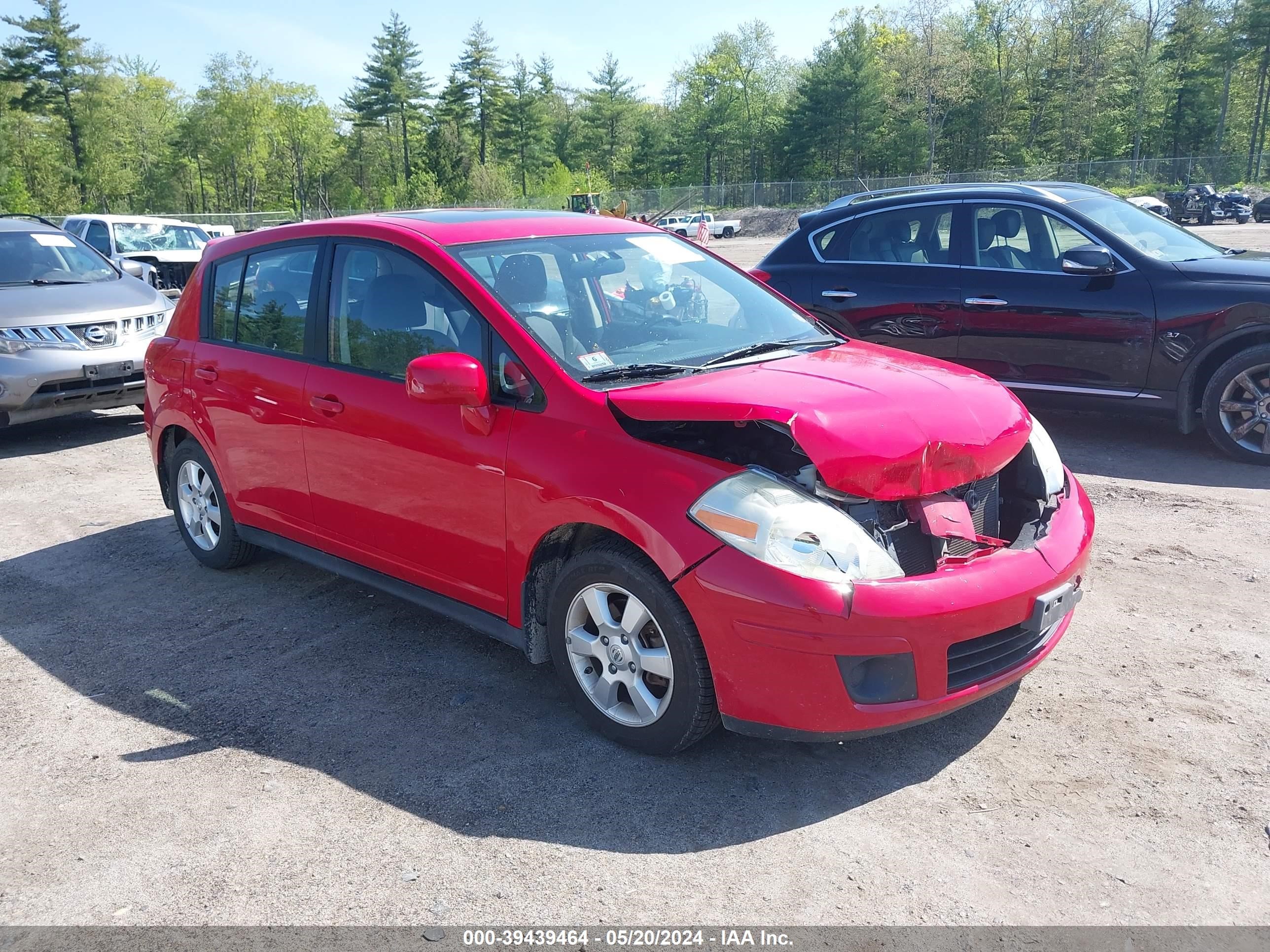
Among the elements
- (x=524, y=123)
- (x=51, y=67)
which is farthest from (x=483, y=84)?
(x=51, y=67)

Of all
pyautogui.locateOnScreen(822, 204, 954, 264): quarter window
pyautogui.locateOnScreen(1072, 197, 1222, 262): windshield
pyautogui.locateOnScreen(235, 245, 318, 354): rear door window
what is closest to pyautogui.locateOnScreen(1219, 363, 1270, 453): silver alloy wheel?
pyautogui.locateOnScreen(1072, 197, 1222, 262): windshield

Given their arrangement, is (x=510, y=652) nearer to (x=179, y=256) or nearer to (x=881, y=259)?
(x=881, y=259)

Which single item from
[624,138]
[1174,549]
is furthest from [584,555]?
[624,138]

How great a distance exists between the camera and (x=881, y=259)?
25.9 ft

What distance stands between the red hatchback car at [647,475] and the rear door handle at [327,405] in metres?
0.01

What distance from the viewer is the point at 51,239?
9.96 meters

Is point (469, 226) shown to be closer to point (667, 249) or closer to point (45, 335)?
point (667, 249)

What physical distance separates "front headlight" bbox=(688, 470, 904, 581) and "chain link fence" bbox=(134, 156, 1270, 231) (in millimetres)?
43263

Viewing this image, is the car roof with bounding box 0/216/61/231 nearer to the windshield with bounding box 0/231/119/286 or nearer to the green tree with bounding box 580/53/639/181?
the windshield with bounding box 0/231/119/286

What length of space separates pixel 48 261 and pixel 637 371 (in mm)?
8488

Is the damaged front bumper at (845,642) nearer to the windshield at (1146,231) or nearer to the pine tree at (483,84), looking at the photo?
the windshield at (1146,231)

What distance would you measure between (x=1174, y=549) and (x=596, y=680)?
11.2 ft

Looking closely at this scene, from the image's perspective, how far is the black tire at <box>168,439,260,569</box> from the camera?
525 centimetres

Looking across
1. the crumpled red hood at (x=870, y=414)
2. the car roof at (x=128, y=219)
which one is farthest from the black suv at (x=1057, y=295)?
the car roof at (x=128, y=219)
